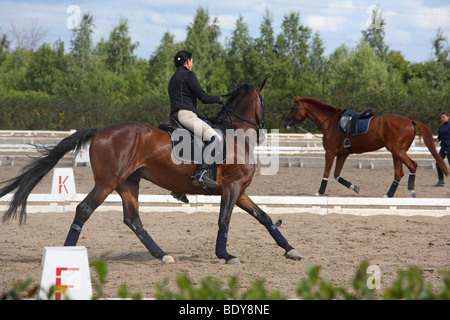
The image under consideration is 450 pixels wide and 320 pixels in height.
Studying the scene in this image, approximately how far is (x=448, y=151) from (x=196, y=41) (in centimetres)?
3917

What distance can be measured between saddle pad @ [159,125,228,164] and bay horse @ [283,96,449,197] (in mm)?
6027

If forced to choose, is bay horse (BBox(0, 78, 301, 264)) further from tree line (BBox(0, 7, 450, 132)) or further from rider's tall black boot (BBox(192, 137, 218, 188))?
tree line (BBox(0, 7, 450, 132))

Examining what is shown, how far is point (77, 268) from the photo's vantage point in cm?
387

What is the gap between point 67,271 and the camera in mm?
3840

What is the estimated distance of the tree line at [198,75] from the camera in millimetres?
35375

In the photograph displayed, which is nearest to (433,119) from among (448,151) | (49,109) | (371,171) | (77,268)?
(371,171)

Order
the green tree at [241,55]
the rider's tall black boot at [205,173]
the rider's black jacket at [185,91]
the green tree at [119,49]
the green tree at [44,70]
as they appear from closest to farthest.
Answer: the rider's tall black boot at [205,173] < the rider's black jacket at [185,91] < the green tree at [241,55] < the green tree at [44,70] < the green tree at [119,49]

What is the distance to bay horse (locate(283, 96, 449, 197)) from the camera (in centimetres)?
1189

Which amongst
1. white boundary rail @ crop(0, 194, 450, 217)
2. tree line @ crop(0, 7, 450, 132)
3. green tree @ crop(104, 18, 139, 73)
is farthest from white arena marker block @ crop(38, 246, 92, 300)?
green tree @ crop(104, 18, 139, 73)

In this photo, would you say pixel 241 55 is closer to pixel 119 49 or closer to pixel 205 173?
pixel 119 49

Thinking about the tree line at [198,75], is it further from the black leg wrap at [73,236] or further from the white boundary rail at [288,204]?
the black leg wrap at [73,236]

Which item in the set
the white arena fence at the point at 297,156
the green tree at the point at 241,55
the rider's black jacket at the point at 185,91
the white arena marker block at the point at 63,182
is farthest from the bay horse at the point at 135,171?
the green tree at the point at 241,55
